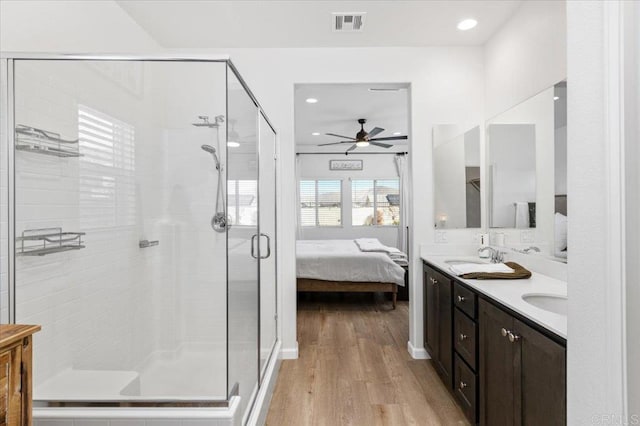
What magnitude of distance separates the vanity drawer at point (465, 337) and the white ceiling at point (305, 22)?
2067 millimetres

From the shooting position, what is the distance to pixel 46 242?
1.80 metres

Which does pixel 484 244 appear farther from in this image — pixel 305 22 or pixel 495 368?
pixel 305 22

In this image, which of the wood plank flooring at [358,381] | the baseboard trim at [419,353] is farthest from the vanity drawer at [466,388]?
the baseboard trim at [419,353]

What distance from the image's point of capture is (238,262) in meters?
2.04

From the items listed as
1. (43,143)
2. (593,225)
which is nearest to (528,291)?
(593,225)

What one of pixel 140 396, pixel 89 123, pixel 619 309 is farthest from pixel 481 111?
pixel 140 396

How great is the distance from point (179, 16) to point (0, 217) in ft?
5.92

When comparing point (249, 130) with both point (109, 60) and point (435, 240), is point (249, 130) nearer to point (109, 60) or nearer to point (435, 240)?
point (109, 60)

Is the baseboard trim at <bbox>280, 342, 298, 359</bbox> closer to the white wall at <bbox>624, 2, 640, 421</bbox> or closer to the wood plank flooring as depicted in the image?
the wood plank flooring

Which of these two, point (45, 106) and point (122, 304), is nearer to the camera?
point (45, 106)

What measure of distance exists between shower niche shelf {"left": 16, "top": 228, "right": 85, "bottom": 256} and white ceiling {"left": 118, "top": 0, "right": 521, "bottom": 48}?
1.62m

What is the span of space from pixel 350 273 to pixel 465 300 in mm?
2615

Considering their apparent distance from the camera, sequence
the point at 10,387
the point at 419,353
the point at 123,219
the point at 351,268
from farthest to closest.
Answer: the point at 351,268 < the point at 419,353 < the point at 123,219 < the point at 10,387

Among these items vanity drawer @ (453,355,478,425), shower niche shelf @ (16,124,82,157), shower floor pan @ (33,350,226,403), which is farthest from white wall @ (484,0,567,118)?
shower niche shelf @ (16,124,82,157)
